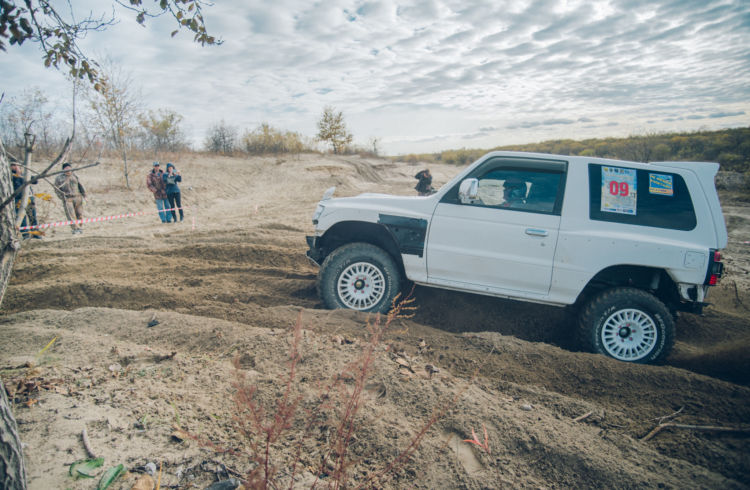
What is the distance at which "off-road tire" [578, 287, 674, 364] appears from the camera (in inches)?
160

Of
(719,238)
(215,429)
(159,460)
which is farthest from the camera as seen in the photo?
(719,238)

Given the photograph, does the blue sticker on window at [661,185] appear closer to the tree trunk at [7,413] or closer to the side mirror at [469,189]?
the side mirror at [469,189]

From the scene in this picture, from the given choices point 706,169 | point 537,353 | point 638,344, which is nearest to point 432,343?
point 537,353

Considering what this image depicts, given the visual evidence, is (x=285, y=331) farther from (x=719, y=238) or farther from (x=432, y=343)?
(x=719, y=238)

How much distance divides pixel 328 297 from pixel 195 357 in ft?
5.42

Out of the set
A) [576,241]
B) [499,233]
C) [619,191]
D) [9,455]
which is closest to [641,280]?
[576,241]

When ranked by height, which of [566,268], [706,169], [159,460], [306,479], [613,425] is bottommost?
[613,425]

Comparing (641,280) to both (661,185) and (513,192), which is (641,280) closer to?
(661,185)

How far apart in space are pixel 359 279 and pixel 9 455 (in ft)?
11.2

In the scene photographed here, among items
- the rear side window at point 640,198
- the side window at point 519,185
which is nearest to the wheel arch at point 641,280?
the rear side window at point 640,198

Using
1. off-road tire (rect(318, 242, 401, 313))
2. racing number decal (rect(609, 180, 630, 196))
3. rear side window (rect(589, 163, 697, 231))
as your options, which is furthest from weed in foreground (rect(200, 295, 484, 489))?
racing number decal (rect(609, 180, 630, 196))

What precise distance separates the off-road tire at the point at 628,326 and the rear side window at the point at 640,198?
31.2 inches

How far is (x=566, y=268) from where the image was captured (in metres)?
4.16

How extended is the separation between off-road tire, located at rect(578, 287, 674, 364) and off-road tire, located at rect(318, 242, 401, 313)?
2194 mm
